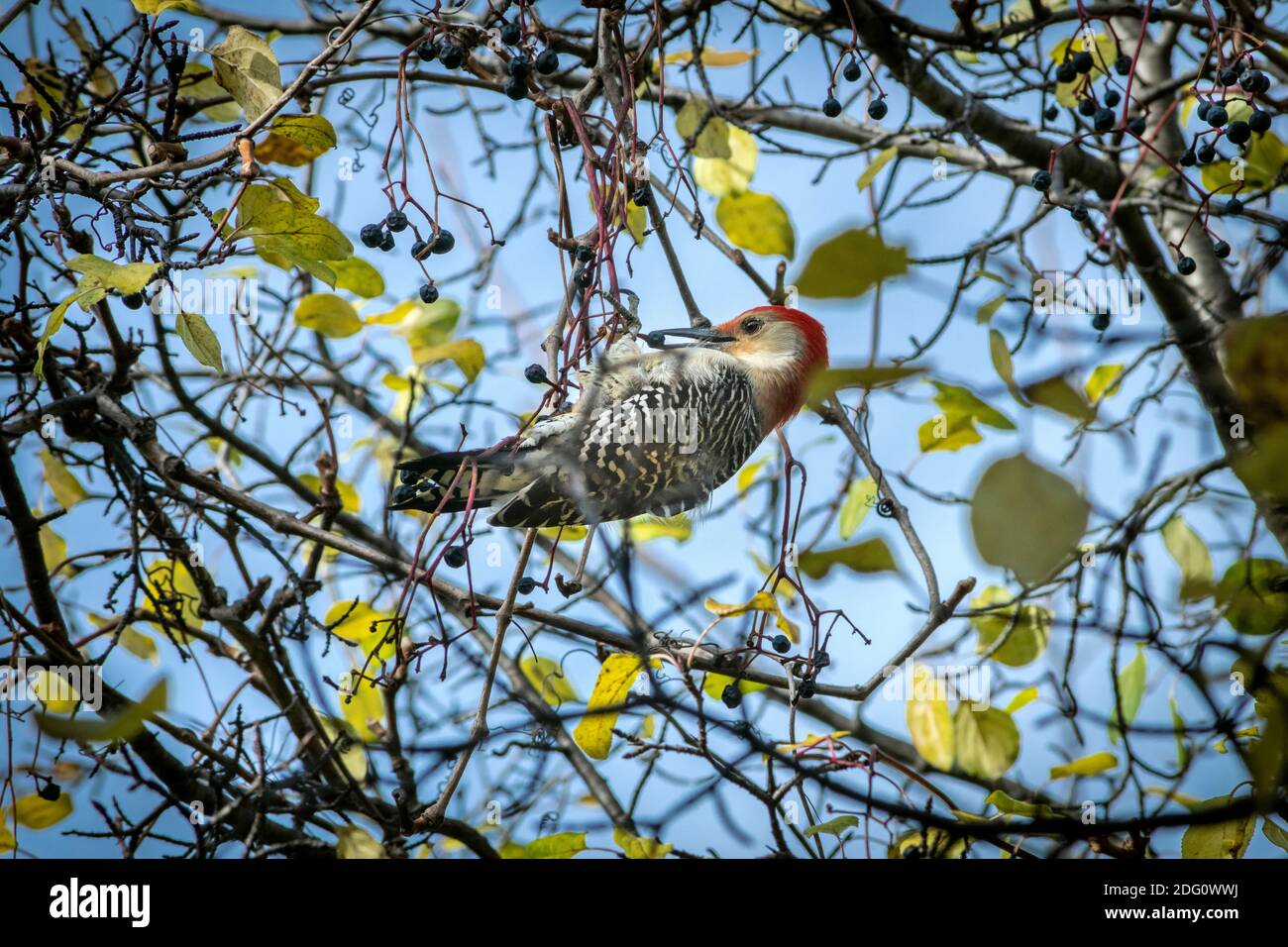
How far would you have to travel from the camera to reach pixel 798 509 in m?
2.38

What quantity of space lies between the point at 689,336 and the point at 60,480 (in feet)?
5.75

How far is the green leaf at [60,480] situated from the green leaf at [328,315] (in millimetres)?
755

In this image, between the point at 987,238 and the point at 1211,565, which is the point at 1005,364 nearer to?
the point at 987,238

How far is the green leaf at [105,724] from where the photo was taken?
2.89ft

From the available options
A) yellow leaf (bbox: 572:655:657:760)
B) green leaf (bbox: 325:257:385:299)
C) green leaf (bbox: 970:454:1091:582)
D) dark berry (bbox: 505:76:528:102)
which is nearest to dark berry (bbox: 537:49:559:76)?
dark berry (bbox: 505:76:528:102)

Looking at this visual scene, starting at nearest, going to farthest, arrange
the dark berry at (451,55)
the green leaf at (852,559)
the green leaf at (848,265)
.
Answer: the green leaf at (848,265) < the green leaf at (852,559) < the dark berry at (451,55)

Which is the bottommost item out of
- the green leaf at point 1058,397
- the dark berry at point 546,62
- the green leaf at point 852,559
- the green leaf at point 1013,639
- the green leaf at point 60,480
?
the green leaf at point 1058,397

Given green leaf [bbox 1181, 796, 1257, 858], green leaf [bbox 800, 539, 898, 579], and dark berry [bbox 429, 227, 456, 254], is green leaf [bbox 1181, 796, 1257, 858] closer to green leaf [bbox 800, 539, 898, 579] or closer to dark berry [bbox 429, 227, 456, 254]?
green leaf [bbox 800, 539, 898, 579]

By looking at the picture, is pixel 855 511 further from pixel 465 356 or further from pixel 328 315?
pixel 328 315

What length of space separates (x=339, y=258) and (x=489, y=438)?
51.1 inches

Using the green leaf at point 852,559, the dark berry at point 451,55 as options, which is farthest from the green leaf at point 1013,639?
the dark berry at point 451,55

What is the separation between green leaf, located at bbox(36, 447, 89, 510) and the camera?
2969mm

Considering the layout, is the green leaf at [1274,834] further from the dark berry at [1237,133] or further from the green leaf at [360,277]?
the green leaf at [360,277]
